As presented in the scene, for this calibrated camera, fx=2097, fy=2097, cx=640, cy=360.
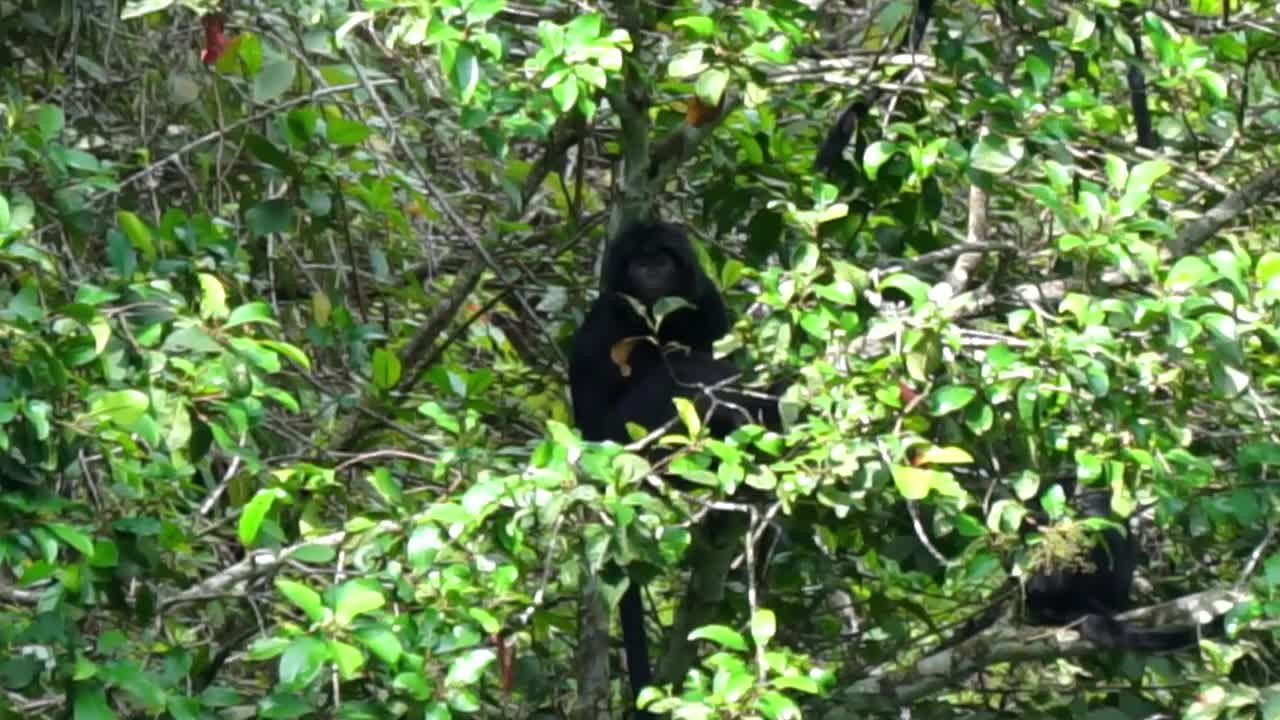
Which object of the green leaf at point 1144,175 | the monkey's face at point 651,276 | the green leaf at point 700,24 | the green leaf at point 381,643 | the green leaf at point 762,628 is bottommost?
the monkey's face at point 651,276

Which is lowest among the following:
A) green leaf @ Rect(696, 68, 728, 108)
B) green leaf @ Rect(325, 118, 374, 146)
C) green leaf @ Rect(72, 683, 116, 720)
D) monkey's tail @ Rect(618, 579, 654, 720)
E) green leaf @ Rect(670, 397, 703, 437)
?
monkey's tail @ Rect(618, 579, 654, 720)

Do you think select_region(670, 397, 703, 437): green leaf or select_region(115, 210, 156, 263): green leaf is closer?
select_region(670, 397, 703, 437): green leaf

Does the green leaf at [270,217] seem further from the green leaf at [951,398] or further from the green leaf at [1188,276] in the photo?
the green leaf at [1188,276]

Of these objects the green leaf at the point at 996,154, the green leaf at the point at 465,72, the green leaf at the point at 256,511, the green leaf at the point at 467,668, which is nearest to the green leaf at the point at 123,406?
the green leaf at the point at 256,511

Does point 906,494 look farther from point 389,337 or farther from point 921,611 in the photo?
point 389,337

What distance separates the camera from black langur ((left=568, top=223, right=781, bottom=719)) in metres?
5.30

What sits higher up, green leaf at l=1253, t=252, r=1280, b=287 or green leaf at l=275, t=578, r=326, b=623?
green leaf at l=1253, t=252, r=1280, b=287

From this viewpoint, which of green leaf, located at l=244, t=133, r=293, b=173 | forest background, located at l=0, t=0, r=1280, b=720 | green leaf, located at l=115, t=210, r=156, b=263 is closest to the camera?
forest background, located at l=0, t=0, r=1280, b=720

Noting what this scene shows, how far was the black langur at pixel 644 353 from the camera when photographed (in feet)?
17.4

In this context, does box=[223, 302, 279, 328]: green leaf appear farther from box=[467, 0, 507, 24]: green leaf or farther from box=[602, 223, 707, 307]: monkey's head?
box=[602, 223, 707, 307]: monkey's head

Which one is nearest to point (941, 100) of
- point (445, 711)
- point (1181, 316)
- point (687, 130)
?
point (687, 130)

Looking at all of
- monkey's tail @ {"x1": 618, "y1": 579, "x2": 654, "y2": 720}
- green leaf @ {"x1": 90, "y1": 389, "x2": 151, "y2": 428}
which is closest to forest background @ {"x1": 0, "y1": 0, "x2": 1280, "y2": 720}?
green leaf @ {"x1": 90, "y1": 389, "x2": 151, "y2": 428}

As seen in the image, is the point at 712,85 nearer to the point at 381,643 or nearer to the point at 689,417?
the point at 689,417

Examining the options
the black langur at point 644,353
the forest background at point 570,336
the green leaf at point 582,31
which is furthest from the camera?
the black langur at point 644,353
